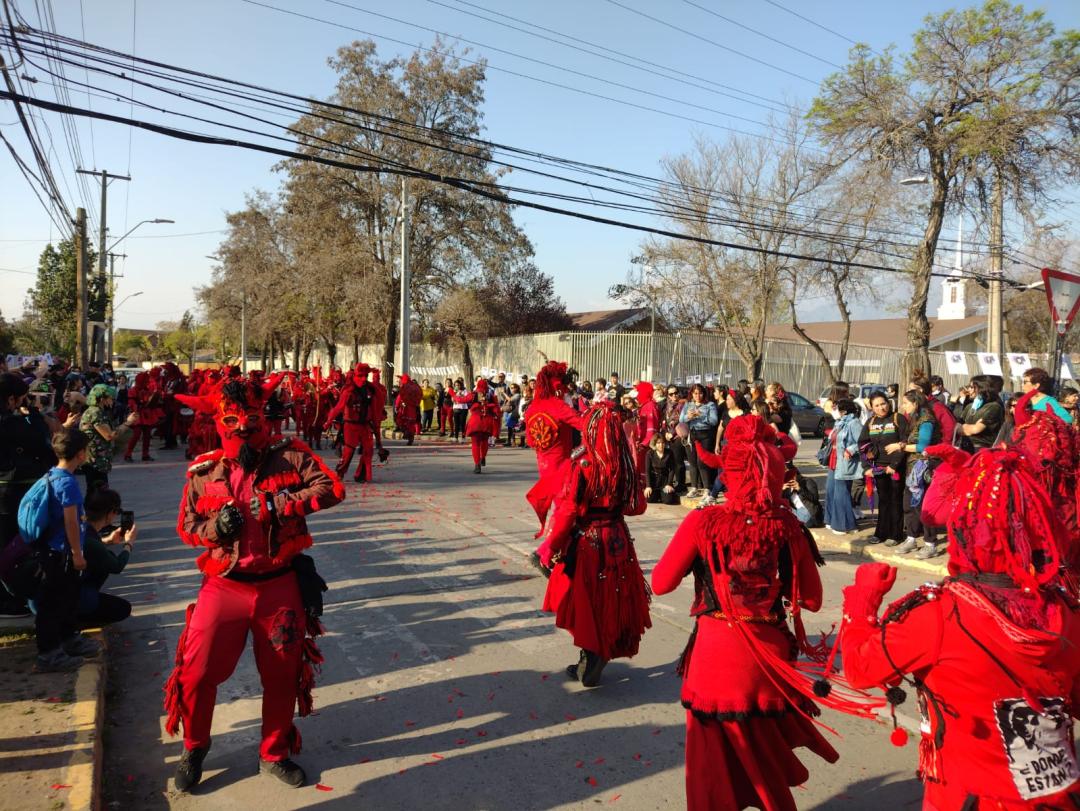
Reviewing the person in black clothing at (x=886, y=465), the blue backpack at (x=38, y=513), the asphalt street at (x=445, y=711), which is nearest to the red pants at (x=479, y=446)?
the asphalt street at (x=445, y=711)

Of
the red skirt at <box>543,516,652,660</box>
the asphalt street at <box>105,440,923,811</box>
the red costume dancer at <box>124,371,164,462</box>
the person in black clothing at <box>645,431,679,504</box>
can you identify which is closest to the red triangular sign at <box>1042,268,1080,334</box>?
the asphalt street at <box>105,440,923,811</box>

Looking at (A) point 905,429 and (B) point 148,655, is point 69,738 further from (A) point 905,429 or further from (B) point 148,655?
(A) point 905,429

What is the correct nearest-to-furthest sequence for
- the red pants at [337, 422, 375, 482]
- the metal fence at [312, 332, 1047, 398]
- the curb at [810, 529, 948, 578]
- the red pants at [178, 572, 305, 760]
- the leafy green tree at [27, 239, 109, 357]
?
the red pants at [178, 572, 305, 760], the curb at [810, 529, 948, 578], the red pants at [337, 422, 375, 482], the metal fence at [312, 332, 1047, 398], the leafy green tree at [27, 239, 109, 357]

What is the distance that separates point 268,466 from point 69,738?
5.89 ft

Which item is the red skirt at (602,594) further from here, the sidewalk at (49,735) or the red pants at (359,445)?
the red pants at (359,445)

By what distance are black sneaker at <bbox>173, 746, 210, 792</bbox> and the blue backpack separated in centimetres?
212

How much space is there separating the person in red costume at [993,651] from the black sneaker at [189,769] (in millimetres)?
3121

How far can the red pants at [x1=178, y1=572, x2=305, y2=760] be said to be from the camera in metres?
3.92

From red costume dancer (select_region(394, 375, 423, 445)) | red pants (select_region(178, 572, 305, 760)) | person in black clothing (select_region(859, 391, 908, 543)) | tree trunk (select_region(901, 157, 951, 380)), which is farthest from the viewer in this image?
red costume dancer (select_region(394, 375, 423, 445))

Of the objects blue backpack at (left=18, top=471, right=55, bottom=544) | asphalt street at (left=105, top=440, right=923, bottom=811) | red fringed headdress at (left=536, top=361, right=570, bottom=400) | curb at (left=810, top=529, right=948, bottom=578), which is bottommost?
asphalt street at (left=105, top=440, right=923, bottom=811)

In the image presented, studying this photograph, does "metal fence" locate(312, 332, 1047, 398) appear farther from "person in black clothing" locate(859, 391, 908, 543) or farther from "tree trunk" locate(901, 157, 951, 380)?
"person in black clothing" locate(859, 391, 908, 543)

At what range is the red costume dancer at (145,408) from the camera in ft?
56.7

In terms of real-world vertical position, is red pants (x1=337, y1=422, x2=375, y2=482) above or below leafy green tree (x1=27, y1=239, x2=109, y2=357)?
below

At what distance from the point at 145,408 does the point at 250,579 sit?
1518 cm
